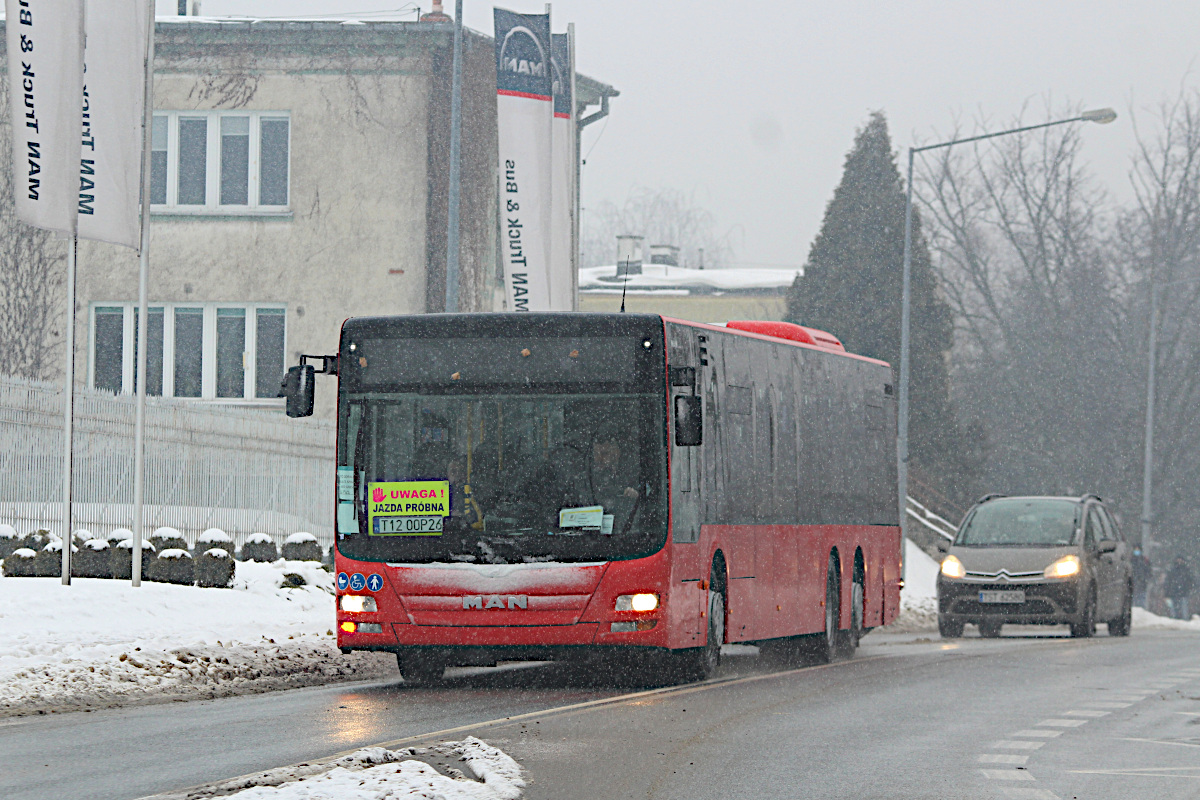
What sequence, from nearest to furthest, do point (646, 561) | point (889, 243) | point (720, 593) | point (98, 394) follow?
point (646, 561), point (720, 593), point (98, 394), point (889, 243)

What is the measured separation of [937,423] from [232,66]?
23440 millimetres

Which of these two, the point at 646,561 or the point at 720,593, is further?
the point at 720,593

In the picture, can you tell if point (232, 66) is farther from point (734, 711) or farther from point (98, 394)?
point (734, 711)

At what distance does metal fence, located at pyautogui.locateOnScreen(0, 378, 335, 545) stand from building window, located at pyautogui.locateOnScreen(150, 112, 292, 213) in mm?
6443

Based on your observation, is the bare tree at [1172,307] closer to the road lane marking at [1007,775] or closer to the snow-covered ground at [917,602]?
the snow-covered ground at [917,602]

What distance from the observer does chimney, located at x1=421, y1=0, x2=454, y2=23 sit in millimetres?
38987

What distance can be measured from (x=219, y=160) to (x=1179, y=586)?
25370mm

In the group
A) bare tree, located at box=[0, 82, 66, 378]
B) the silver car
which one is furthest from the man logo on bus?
bare tree, located at box=[0, 82, 66, 378]

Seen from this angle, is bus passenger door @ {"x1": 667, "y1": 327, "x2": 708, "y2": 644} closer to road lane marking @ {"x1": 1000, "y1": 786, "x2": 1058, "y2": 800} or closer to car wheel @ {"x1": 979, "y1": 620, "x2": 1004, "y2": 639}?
road lane marking @ {"x1": 1000, "y1": 786, "x2": 1058, "y2": 800}

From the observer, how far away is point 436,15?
130ft

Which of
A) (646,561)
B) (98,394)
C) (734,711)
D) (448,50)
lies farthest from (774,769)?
(448,50)

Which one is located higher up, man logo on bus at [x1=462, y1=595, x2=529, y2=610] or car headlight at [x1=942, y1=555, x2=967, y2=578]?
man logo on bus at [x1=462, y1=595, x2=529, y2=610]

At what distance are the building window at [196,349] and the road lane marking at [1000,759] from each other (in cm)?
2572

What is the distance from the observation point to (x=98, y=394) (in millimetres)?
27234
